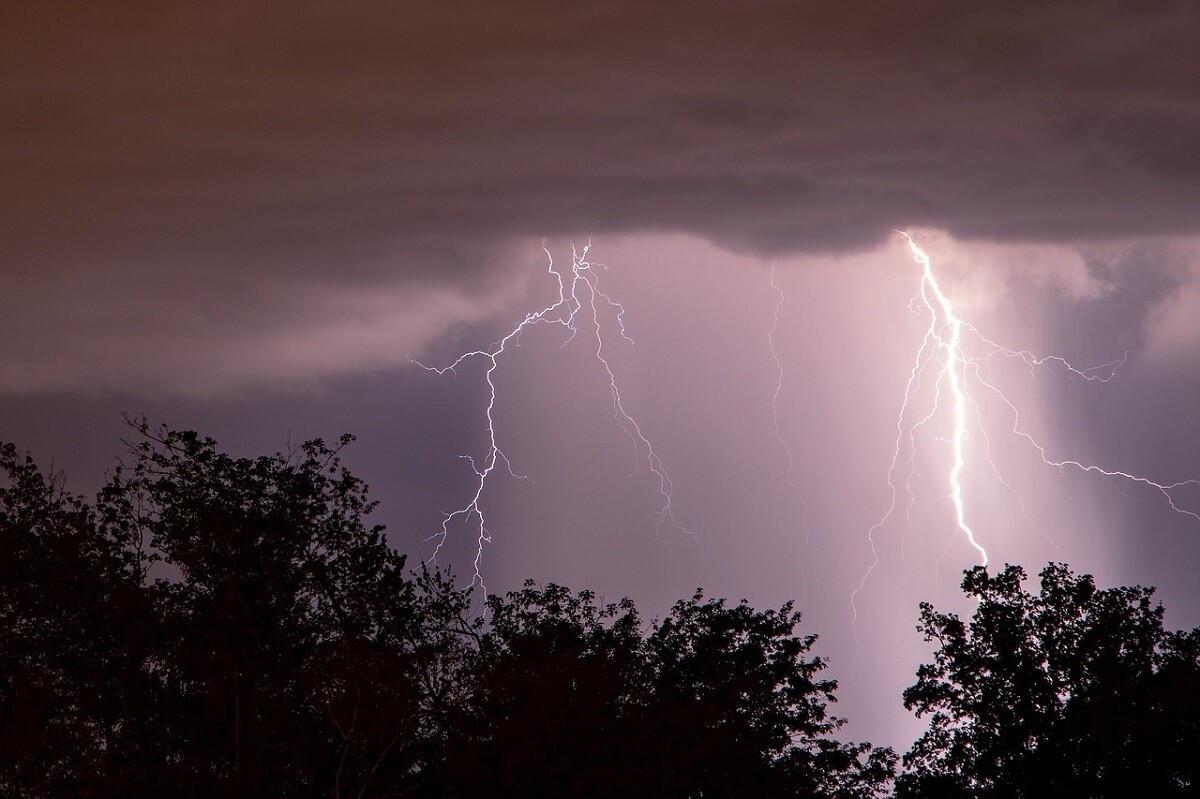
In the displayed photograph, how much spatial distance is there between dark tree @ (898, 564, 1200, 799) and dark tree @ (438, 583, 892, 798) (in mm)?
1932

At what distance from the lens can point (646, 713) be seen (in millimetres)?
31703

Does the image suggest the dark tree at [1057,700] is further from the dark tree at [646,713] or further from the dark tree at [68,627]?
the dark tree at [68,627]

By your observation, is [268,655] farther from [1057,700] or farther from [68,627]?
[1057,700]

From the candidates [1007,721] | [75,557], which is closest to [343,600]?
[75,557]

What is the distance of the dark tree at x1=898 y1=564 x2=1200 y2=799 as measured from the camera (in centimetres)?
3656

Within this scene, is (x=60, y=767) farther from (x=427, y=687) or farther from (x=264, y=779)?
(x=427, y=687)

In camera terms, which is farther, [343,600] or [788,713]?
[788,713]

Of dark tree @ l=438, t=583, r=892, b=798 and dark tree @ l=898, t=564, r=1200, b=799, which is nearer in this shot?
dark tree @ l=438, t=583, r=892, b=798

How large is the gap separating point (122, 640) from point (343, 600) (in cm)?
457

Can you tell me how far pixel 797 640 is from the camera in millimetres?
40656

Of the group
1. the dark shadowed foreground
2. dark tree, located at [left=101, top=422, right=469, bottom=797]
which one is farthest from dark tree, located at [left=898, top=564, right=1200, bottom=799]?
dark tree, located at [left=101, top=422, right=469, bottom=797]

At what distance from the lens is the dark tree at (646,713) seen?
94.8 ft

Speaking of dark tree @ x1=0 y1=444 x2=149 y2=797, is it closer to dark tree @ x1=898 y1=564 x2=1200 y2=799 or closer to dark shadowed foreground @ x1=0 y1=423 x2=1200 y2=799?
dark shadowed foreground @ x1=0 y1=423 x2=1200 y2=799

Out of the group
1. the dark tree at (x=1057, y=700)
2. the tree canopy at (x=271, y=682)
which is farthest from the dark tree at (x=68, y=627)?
the dark tree at (x=1057, y=700)
